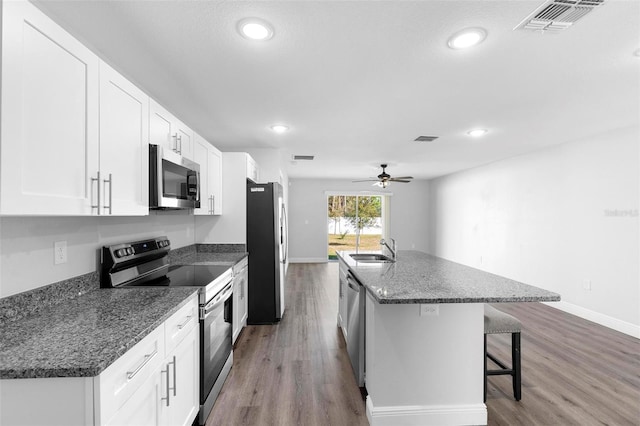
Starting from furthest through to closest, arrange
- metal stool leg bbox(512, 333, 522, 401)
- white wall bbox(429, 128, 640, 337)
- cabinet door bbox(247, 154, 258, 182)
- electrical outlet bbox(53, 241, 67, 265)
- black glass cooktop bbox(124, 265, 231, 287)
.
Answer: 1. cabinet door bbox(247, 154, 258, 182)
2. white wall bbox(429, 128, 640, 337)
3. metal stool leg bbox(512, 333, 522, 401)
4. black glass cooktop bbox(124, 265, 231, 287)
5. electrical outlet bbox(53, 241, 67, 265)

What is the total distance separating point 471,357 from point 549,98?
2.30m

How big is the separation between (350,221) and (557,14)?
A: 766cm

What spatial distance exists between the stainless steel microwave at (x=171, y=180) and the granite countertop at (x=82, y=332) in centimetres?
62

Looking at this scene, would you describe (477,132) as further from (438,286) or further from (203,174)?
(203,174)

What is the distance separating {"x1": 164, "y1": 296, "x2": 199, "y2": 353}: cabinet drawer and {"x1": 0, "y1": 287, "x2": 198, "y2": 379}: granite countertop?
0.05 metres

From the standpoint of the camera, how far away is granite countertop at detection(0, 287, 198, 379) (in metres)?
1.02

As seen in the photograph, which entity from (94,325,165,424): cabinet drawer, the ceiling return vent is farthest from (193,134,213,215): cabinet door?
the ceiling return vent

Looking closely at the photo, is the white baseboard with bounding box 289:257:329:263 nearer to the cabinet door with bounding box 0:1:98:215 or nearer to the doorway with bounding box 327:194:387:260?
the doorway with bounding box 327:194:387:260

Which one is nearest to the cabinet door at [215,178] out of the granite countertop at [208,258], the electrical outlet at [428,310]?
the granite countertop at [208,258]

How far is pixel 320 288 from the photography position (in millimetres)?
5719

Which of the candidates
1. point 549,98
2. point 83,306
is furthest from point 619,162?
point 83,306

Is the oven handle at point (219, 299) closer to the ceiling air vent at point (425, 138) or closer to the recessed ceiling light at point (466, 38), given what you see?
the recessed ceiling light at point (466, 38)

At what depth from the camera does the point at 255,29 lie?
1729 mm

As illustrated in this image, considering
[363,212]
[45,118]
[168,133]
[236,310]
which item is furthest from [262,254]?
[363,212]
